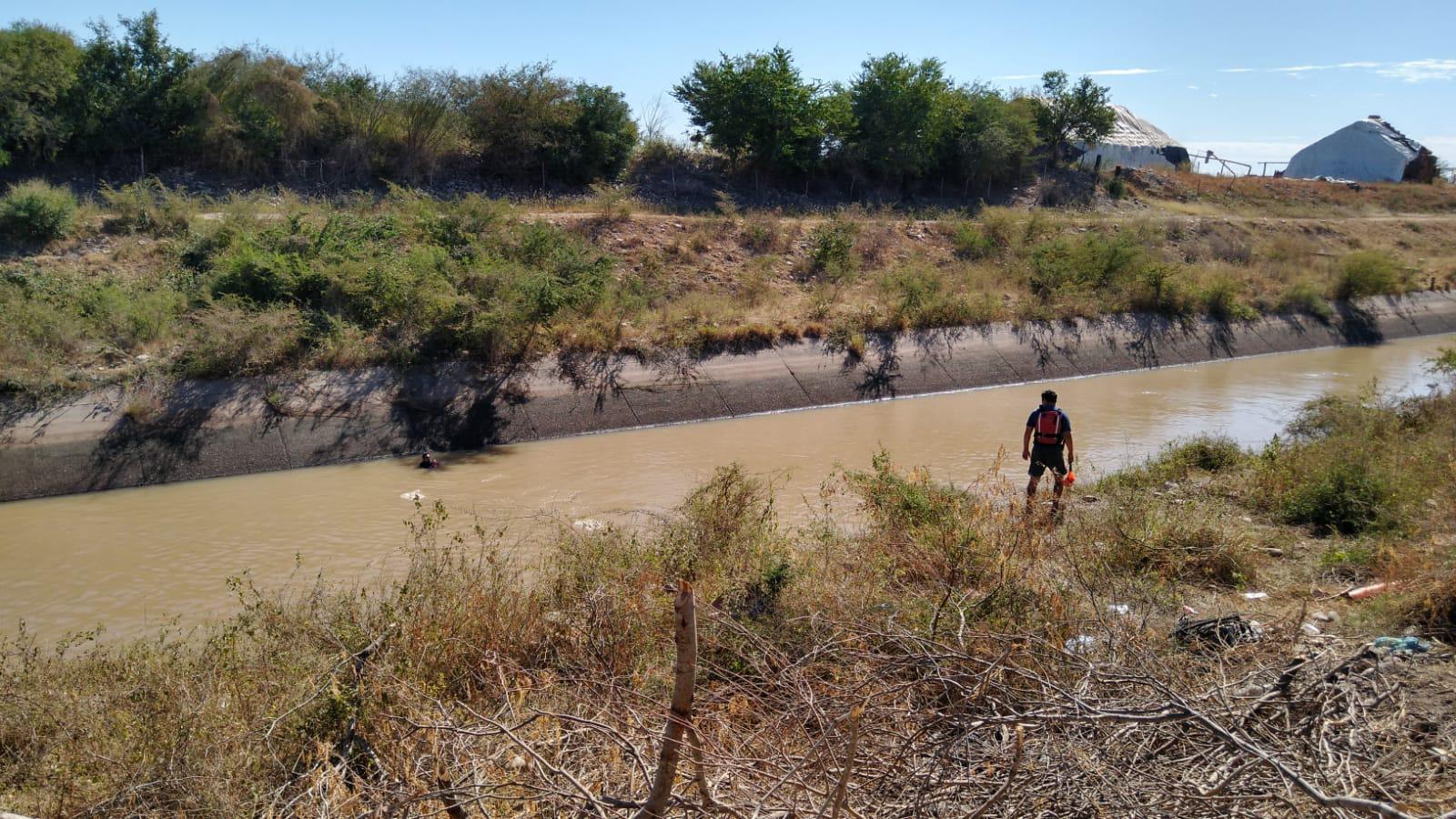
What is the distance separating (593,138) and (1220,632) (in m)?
23.5

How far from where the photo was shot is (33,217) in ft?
50.9

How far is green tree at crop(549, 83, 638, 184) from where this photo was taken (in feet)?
83.1

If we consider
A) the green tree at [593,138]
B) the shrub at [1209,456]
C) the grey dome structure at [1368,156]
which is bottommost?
the shrub at [1209,456]

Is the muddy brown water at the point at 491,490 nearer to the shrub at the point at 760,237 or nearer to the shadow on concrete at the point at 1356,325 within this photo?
the shrub at the point at 760,237

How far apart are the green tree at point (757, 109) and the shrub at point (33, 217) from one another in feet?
59.4

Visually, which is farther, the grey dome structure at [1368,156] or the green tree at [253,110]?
the grey dome structure at [1368,156]

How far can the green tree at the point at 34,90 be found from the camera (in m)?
19.0

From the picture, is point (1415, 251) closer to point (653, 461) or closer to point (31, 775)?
point (653, 461)

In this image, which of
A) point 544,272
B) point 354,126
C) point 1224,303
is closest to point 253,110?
point 354,126

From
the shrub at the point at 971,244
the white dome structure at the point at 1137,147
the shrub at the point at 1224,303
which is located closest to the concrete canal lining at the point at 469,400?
the shrub at the point at 1224,303

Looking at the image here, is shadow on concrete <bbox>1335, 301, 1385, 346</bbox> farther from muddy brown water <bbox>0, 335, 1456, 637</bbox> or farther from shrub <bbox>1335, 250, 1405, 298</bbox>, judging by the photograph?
muddy brown water <bbox>0, 335, 1456, 637</bbox>

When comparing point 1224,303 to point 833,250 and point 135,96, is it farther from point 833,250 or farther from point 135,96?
point 135,96

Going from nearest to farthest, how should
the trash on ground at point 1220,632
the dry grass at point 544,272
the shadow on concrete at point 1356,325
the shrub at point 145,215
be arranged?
1. the trash on ground at point 1220,632
2. the dry grass at point 544,272
3. the shrub at point 145,215
4. the shadow on concrete at point 1356,325

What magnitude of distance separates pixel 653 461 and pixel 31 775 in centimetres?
891
